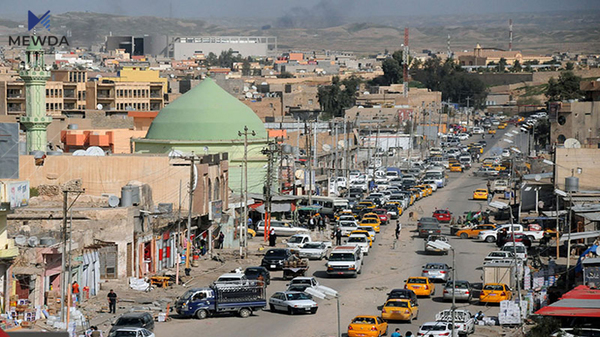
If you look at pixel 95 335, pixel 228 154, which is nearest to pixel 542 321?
pixel 95 335

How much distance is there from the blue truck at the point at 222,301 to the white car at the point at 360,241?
12.2m

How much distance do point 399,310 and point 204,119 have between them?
25.6 meters

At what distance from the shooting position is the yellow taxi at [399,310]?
29688mm

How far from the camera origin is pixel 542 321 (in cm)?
2603

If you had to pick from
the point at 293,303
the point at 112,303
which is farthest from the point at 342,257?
the point at 112,303

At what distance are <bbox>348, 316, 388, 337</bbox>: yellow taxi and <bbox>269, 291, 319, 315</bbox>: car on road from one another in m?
3.35

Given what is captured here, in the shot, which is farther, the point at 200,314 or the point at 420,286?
the point at 420,286

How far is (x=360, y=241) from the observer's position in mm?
43375

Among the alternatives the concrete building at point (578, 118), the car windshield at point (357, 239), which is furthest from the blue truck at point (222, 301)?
the concrete building at point (578, 118)

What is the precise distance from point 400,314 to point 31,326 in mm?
9051

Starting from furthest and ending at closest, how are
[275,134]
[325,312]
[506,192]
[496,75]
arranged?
1. [496,75]
2. [275,134]
3. [506,192]
4. [325,312]

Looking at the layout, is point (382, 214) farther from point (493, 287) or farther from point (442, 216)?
point (493, 287)

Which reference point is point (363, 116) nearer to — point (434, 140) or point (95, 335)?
point (434, 140)

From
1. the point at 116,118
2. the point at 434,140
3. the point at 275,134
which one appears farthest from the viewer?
the point at 434,140
